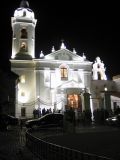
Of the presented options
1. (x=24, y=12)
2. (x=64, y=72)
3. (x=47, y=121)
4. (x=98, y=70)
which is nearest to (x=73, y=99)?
(x=64, y=72)

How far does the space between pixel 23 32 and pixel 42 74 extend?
888cm

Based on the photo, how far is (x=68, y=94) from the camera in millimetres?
46781

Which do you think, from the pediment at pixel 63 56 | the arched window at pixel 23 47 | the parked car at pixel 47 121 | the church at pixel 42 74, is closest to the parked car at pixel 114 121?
the parked car at pixel 47 121

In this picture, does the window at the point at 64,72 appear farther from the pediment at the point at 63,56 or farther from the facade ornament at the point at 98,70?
the facade ornament at the point at 98,70

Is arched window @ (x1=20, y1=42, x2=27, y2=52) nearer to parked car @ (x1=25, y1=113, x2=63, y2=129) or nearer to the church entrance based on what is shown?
the church entrance

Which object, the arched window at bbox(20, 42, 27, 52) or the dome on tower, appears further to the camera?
the dome on tower

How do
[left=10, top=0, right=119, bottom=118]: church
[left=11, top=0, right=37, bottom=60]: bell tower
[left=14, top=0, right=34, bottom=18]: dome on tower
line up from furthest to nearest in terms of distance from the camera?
[left=14, top=0, right=34, bottom=18]: dome on tower, [left=11, top=0, right=37, bottom=60]: bell tower, [left=10, top=0, right=119, bottom=118]: church

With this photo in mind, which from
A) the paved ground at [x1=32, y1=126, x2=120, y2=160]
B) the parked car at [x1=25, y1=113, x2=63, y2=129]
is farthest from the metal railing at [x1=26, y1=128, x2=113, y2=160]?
the parked car at [x1=25, y1=113, x2=63, y2=129]

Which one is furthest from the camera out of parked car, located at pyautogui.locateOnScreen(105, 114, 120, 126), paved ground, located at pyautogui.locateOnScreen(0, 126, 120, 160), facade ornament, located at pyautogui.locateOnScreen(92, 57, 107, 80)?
facade ornament, located at pyautogui.locateOnScreen(92, 57, 107, 80)

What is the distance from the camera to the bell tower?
49531 millimetres

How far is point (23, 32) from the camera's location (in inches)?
1986

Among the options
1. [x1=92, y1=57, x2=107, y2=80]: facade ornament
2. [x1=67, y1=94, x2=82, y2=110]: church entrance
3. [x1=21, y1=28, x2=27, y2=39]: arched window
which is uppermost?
[x1=21, y1=28, x2=27, y2=39]: arched window

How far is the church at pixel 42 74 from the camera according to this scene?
46031 mm

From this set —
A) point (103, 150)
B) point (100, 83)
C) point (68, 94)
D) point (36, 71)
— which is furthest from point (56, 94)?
point (103, 150)
